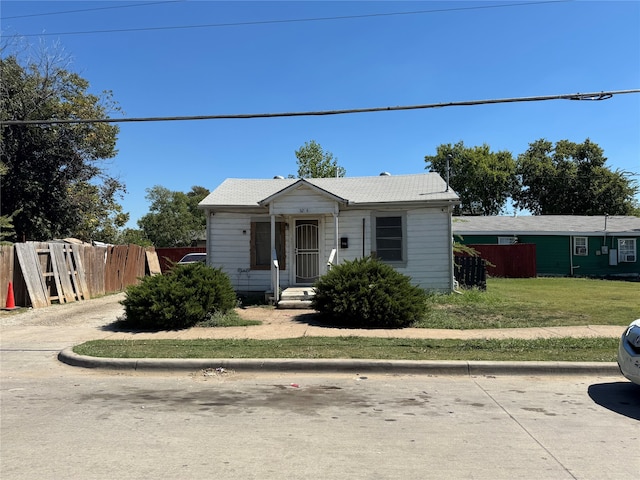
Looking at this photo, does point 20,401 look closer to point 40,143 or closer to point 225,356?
point 225,356

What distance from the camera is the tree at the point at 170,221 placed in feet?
195

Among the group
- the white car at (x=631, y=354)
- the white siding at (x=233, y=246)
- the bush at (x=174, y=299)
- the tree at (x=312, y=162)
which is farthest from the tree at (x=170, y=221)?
the white car at (x=631, y=354)

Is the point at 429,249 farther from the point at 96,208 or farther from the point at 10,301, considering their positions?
the point at 96,208

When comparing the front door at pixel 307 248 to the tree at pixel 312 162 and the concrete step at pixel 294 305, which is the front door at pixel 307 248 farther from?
the tree at pixel 312 162

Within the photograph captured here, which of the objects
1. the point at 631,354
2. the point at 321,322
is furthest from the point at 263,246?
the point at 631,354

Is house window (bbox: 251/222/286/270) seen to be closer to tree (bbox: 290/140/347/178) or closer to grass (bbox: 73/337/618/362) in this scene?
grass (bbox: 73/337/618/362)

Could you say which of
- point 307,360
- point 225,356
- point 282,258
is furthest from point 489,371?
point 282,258

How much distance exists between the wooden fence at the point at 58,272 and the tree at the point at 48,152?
18.3 ft

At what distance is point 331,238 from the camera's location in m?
15.3

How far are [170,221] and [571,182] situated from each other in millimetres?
44136

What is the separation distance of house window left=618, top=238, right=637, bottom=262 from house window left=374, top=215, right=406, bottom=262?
19.5 meters

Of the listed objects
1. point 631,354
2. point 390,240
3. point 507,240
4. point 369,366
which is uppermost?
point 507,240

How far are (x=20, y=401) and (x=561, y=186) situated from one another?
155 feet

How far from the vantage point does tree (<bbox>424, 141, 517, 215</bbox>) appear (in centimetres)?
4928
